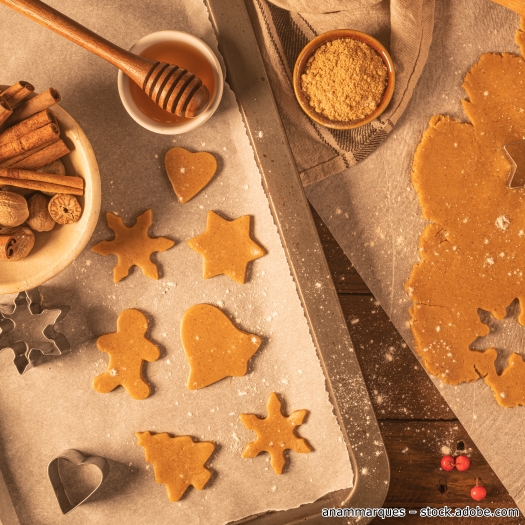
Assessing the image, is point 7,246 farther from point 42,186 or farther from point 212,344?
point 212,344

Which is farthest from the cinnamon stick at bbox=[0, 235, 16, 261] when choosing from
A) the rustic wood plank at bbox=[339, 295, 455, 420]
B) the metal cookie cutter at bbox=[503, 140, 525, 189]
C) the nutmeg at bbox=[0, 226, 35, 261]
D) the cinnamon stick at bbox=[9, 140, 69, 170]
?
the metal cookie cutter at bbox=[503, 140, 525, 189]

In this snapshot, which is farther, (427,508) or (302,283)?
(427,508)

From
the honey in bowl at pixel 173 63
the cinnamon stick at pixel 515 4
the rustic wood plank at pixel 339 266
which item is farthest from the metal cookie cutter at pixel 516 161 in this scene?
the honey in bowl at pixel 173 63

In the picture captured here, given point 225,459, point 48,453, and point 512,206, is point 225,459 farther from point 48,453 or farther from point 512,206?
point 512,206

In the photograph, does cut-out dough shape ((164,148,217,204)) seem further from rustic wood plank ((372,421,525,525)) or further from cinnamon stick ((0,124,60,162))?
rustic wood plank ((372,421,525,525))

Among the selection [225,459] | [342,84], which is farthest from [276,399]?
[342,84]

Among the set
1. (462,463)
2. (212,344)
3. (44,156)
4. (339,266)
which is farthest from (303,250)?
(462,463)

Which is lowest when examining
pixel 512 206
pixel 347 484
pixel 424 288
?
pixel 347 484
